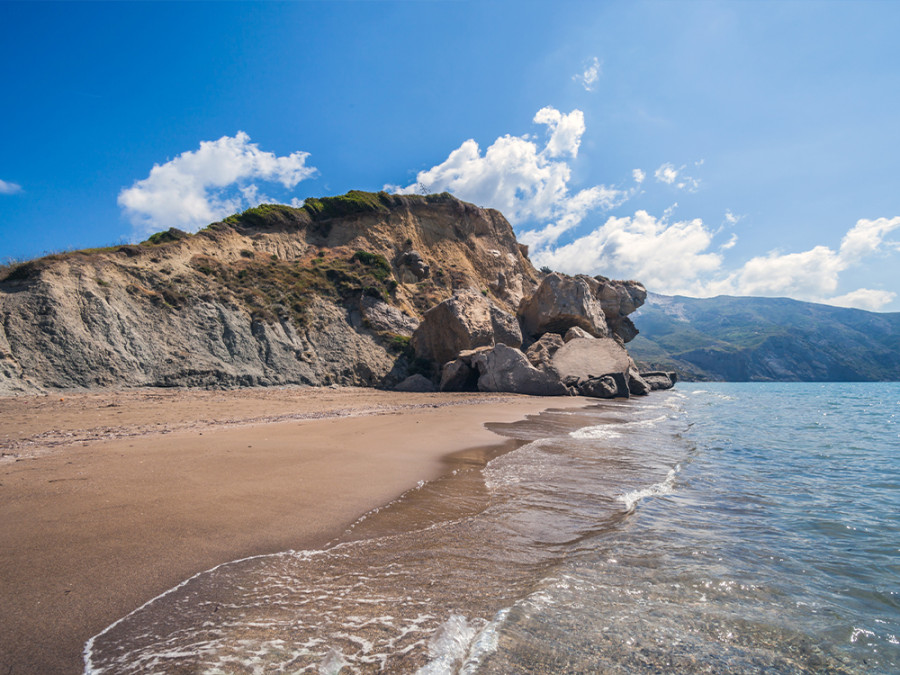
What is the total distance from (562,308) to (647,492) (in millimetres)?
23927

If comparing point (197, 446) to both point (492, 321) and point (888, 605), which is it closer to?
point (888, 605)

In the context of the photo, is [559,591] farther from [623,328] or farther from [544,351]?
[623,328]

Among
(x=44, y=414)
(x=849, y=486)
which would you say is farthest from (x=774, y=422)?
(x=44, y=414)

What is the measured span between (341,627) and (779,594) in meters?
3.42

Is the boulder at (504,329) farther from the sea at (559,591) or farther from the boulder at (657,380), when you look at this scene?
the sea at (559,591)

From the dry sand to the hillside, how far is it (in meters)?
4.16

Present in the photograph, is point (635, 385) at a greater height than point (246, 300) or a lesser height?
lesser

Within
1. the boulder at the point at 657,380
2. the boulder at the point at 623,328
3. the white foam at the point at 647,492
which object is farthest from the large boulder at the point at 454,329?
the boulder at the point at 657,380

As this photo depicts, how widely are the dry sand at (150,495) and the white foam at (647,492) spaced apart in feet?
9.20

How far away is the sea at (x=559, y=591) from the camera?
7.30 feet

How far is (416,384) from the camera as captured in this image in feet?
73.0

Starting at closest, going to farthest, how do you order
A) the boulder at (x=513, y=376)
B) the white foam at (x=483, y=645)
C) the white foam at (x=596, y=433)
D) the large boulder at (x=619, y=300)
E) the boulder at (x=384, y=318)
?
the white foam at (x=483, y=645), the white foam at (x=596, y=433), the boulder at (x=513, y=376), the boulder at (x=384, y=318), the large boulder at (x=619, y=300)

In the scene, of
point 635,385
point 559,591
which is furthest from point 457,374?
point 559,591

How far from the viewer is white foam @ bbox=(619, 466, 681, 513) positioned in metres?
5.20
